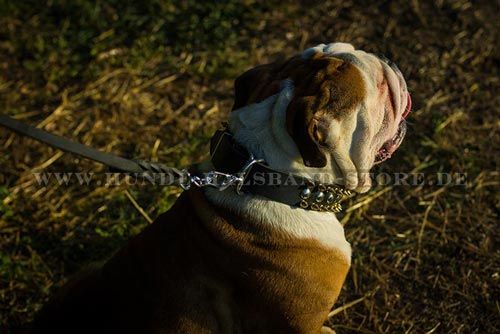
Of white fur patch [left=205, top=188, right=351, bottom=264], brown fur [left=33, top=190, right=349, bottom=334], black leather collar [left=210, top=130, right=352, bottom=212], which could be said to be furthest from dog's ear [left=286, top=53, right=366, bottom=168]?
brown fur [left=33, top=190, right=349, bottom=334]

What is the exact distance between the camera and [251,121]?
2.81 meters

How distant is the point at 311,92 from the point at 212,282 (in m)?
1.12

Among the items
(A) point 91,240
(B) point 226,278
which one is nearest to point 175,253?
(B) point 226,278

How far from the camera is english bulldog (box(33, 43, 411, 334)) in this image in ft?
9.07

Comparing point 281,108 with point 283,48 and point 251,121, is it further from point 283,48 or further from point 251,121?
point 283,48

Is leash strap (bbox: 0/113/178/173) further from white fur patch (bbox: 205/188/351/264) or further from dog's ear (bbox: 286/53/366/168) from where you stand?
dog's ear (bbox: 286/53/366/168)

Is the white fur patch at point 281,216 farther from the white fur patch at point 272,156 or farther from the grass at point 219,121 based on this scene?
the grass at point 219,121

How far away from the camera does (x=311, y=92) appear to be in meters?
2.73

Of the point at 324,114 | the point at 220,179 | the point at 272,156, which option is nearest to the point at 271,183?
the point at 272,156

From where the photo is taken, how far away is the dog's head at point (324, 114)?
8.74 feet

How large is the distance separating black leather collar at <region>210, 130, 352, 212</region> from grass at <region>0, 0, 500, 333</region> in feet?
4.51

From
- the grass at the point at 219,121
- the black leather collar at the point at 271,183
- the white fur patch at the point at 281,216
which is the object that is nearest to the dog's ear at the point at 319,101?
the black leather collar at the point at 271,183

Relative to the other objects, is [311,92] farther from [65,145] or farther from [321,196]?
[65,145]

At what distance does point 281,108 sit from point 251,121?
18 cm
